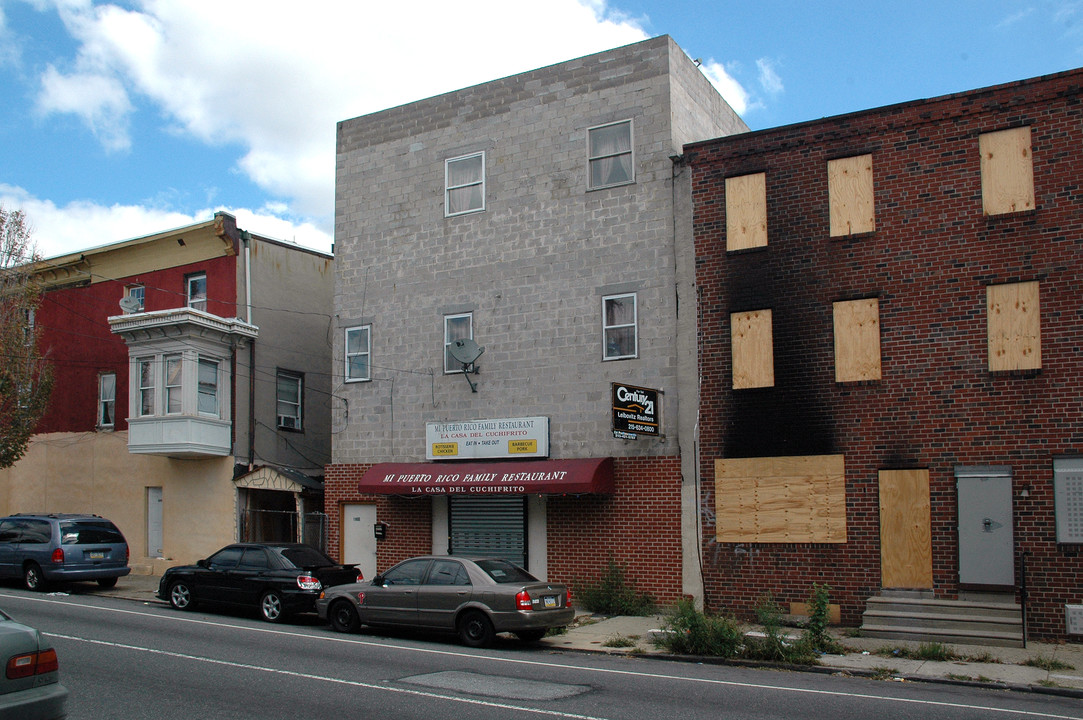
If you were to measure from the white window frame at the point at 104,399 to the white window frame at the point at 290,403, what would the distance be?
5078 mm

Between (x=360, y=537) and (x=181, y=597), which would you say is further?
(x=360, y=537)

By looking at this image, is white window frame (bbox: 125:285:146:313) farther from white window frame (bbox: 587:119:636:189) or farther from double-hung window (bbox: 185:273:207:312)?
white window frame (bbox: 587:119:636:189)

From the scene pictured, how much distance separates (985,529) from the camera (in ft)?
51.3

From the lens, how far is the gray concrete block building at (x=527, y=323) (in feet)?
61.9

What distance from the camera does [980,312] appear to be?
16125 millimetres

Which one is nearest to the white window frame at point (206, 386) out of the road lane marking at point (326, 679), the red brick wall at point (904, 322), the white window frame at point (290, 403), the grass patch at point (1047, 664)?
the white window frame at point (290, 403)

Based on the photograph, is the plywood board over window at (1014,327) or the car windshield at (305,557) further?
the car windshield at (305,557)

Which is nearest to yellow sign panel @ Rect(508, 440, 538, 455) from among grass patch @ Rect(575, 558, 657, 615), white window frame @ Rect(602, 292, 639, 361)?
white window frame @ Rect(602, 292, 639, 361)

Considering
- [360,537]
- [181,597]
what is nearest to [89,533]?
[181,597]

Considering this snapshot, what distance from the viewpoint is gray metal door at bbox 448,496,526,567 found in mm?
20297

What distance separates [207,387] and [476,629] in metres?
13.5

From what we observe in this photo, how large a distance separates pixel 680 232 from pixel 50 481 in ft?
68.5

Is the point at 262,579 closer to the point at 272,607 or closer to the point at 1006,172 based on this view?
the point at 272,607

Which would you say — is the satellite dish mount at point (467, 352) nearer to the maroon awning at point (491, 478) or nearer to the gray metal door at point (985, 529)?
the maroon awning at point (491, 478)
